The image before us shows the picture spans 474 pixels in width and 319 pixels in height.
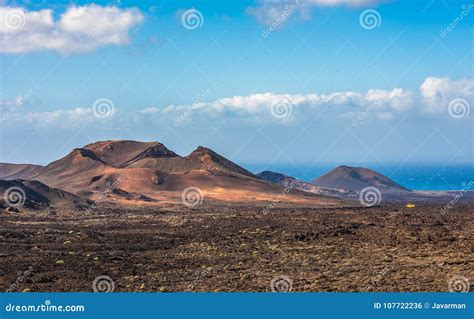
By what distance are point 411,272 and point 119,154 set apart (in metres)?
92.1

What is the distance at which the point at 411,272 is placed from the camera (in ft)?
72.8

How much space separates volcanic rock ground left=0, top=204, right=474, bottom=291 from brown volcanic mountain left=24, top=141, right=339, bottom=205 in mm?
33477

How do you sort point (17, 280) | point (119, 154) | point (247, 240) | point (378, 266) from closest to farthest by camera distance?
point (17, 280), point (378, 266), point (247, 240), point (119, 154)

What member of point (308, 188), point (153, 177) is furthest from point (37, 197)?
point (308, 188)

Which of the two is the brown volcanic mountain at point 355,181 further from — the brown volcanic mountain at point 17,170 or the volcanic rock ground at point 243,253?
the volcanic rock ground at point 243,253

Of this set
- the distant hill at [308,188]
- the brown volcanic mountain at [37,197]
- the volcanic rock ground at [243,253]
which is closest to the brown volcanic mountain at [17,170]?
the distant hill at [308,188]

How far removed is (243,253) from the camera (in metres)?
28.2

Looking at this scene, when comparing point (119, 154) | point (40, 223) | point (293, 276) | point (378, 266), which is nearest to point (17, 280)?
point (293, 276)

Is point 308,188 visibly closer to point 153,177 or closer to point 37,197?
point 153,177

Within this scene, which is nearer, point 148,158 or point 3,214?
point 3,214

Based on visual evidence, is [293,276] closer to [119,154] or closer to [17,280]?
[17,280]

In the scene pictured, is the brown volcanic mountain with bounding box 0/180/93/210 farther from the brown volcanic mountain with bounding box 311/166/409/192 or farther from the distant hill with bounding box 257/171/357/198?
the brown volcanic mountain with bounding box 311/166/409/192

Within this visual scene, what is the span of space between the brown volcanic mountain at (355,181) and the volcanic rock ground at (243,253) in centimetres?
7351

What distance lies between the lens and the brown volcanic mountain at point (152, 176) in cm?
7750
